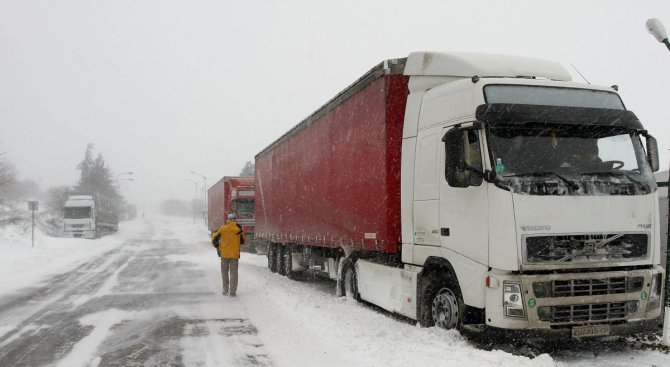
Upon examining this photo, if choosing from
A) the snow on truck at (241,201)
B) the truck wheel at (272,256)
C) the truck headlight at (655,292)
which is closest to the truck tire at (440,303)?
the truck headlight at (655,292)

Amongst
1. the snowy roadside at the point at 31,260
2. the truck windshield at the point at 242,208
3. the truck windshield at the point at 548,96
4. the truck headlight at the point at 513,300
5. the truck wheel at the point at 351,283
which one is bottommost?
the snowy roadside at the point at 31,260

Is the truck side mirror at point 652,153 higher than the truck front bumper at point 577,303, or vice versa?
the truck side mirror at point 652,153

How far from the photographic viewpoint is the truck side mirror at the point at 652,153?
6.62 meters

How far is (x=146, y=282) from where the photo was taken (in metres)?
14.7

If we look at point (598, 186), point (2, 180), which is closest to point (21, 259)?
point (598, 186)

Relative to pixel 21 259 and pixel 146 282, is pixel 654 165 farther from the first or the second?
pixel 21 259

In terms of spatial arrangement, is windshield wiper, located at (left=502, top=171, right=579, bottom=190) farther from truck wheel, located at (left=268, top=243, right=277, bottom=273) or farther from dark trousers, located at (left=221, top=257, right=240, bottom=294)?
truck wheel, located at (left=268, top=243, right=277, bottom=273)

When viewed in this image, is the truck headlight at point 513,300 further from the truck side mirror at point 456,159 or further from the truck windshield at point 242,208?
the truck windshield at point 242,208

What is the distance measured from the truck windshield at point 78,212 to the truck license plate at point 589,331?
43.6 m

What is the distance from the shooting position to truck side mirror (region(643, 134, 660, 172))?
21.7 feet

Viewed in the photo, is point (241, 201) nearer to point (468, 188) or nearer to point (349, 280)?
point (349, 280)

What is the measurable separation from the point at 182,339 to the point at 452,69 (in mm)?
5178

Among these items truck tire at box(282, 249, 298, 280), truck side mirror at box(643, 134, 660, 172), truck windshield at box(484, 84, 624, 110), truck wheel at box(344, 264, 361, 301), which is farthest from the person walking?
truck side mirror at box(643, 134, 660, 172)

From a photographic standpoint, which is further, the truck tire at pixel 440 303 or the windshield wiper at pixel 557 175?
the truck tire at pixel 440 303
